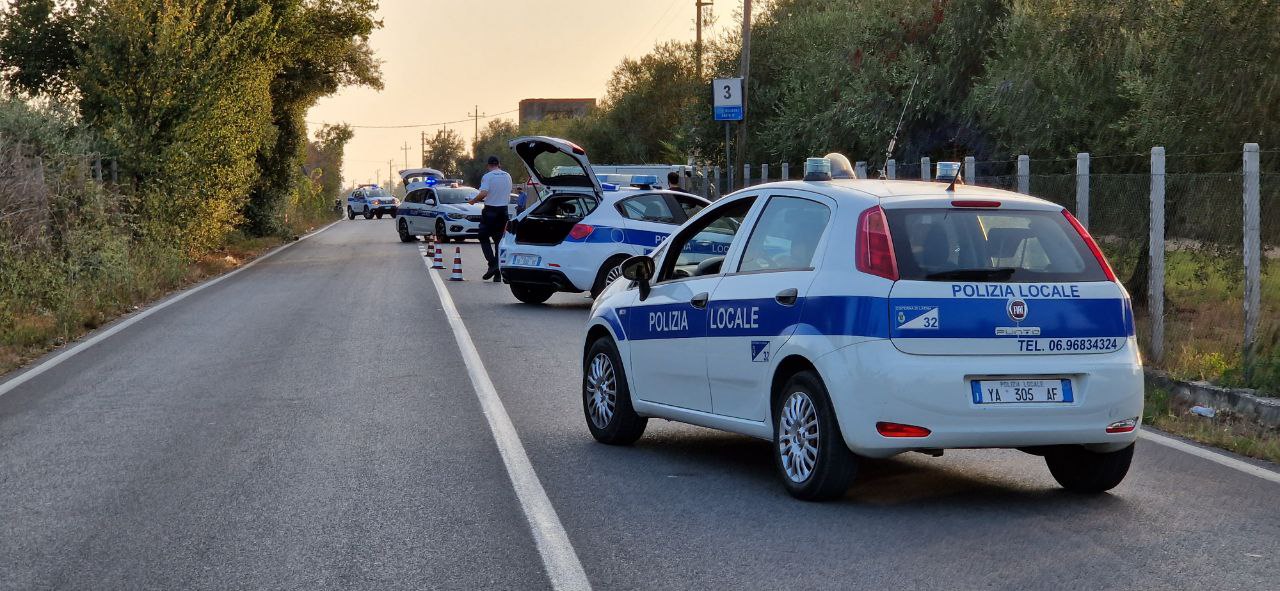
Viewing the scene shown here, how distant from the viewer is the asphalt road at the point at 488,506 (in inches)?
230

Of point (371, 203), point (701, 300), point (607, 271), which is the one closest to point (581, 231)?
point (607, 271)

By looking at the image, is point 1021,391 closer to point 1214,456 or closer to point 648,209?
point 1214,456

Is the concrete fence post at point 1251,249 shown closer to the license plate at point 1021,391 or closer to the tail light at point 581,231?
the license plate at point 1021,391

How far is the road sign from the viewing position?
28.8 meters

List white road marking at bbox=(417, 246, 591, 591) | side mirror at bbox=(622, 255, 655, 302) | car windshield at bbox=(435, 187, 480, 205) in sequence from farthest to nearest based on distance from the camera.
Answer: car windshield at bbox=(435, 187, 480, 205)
side mirror at bbox=(622, 255, 655, 302)
white road marking at bbox=(417, 246, 591, 591)

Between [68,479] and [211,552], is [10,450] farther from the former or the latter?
[211,552]

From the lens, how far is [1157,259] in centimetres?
1222

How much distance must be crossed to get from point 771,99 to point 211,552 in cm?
3849

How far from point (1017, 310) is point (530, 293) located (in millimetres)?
14067

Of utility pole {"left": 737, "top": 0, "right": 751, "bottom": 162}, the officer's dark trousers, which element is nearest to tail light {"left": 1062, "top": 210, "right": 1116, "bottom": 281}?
the officer's dark trousers

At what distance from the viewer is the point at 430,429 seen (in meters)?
9.44

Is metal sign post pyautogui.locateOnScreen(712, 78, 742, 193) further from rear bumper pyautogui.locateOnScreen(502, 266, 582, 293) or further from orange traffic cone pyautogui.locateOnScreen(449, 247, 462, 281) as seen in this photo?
rear bumper pyautogui.locateOnScreen(502, 266, 582, 293)

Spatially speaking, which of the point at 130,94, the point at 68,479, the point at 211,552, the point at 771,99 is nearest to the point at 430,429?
the point at 68,479

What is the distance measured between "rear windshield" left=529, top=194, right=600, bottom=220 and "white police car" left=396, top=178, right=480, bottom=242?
65.5 ft
